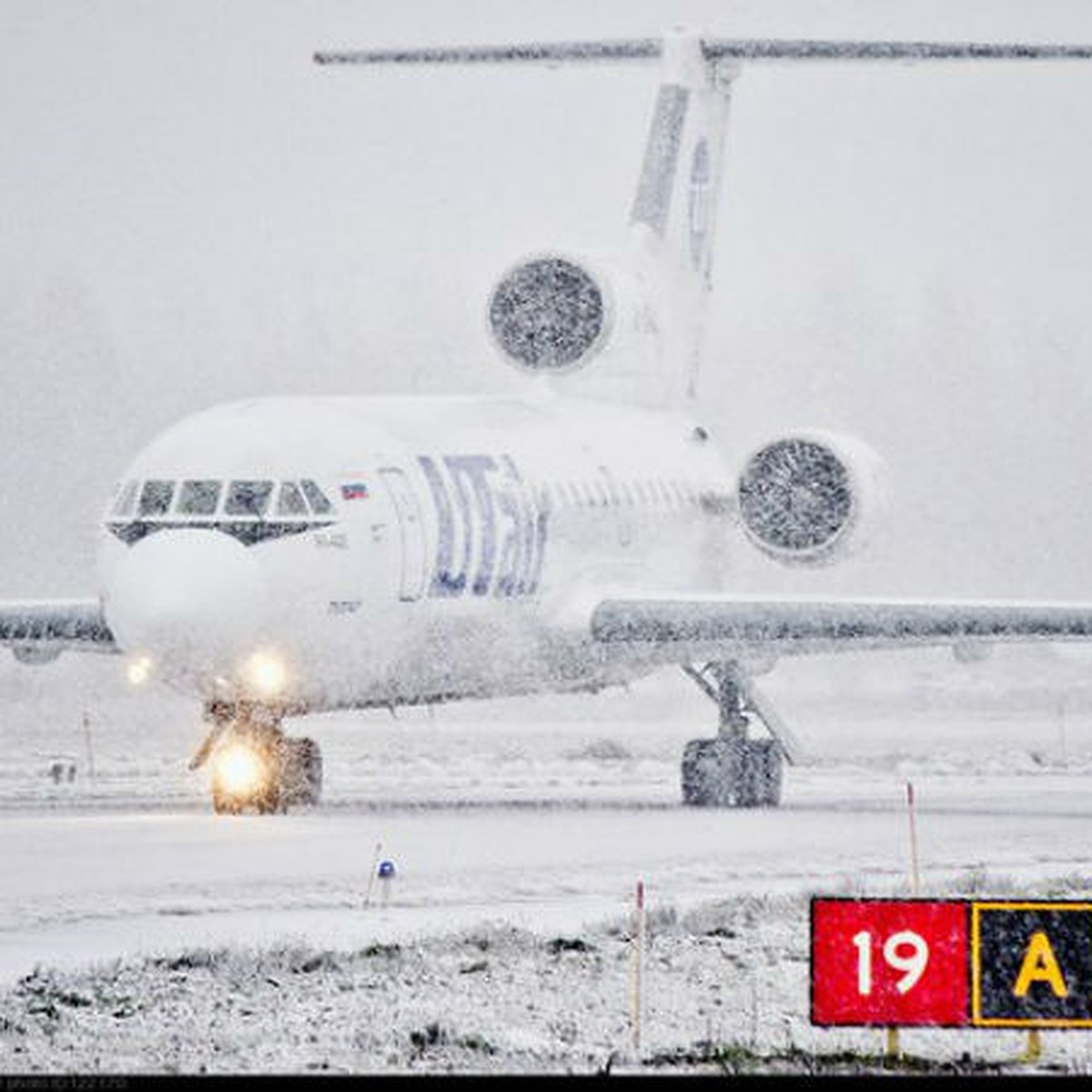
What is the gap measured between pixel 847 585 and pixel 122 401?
24.6 meters

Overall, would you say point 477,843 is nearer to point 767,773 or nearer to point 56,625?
point 56,625

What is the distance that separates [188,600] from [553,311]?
42.1 ft

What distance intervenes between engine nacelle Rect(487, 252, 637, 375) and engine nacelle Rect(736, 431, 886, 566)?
3.08 metres

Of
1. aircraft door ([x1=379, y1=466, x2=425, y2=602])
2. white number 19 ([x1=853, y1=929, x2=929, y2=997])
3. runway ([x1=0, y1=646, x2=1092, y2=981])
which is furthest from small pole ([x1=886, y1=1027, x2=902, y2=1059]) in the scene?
aircraft door ([x1=379, y1=466, x2=425, y2=602])

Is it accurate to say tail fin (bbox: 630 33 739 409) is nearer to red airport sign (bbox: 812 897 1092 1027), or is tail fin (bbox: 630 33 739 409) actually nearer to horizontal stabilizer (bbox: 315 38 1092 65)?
horizontal stabilizer (bbox: 315 38 1092 65)

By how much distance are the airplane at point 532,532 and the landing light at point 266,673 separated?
5cm

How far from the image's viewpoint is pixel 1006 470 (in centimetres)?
11194

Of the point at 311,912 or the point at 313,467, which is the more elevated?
the point at 313,467

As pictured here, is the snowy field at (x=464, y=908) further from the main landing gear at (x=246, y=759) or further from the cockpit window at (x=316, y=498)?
the cockpit window at (x=316, y=498)

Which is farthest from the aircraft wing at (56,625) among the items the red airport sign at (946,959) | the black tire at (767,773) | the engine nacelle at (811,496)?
the red airport sign at (946,959)

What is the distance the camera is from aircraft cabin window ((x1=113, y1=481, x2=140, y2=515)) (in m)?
30.0

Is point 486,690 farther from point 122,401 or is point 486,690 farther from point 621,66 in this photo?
point 122,401

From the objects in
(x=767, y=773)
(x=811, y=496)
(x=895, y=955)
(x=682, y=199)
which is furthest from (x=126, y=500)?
(x=895, y=955)

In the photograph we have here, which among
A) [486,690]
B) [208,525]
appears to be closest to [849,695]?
[486,690]
